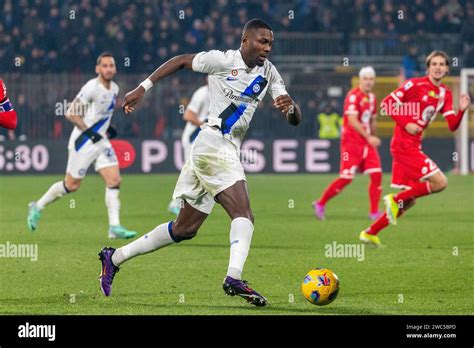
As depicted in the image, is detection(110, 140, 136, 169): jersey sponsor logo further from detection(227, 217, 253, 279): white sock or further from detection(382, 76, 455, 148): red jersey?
detection(227, 217, 253, 279): white sock

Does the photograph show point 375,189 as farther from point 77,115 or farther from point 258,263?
point 258,263

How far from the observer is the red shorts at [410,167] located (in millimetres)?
13234

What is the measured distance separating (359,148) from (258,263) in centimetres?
574

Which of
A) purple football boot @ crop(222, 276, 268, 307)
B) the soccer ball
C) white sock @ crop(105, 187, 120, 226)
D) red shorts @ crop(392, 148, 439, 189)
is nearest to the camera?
purple football boot @ crop(222, 276, 268, 307)

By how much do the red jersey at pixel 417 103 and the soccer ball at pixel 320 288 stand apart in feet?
15.8

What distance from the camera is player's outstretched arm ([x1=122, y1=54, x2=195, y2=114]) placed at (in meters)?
8.56

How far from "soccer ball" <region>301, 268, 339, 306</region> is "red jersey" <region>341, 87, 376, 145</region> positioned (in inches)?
334

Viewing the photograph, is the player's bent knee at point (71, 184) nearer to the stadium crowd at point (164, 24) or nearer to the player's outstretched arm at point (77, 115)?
the player's outstretched arm at point (77, 115)

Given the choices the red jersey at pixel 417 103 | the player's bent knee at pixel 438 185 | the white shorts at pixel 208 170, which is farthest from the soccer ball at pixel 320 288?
the red jersey at pixel 417 103

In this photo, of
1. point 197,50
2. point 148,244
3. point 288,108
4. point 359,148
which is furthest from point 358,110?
point 197,50

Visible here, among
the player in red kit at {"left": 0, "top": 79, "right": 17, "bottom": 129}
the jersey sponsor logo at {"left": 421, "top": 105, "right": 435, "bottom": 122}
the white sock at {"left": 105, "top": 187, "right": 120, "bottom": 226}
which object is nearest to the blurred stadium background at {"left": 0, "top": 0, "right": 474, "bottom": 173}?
the white sock at {"left": 105, "top": 187, "right": 120, "bottom": 226}

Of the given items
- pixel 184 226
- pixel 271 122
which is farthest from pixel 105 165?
pixel 271 122

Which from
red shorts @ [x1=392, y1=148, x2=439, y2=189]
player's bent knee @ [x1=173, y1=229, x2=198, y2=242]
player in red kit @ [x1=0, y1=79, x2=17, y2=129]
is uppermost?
player in red kit @ [x1=0, y1=79, x2=17, y2=129]

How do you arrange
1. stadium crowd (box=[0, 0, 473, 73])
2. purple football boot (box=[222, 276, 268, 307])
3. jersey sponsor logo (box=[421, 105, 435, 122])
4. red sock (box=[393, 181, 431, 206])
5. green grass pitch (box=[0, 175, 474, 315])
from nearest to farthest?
purple football boot (box=[222, 276, 268, 307])
green grass pitch (box=[0, 175, 474, 315])
red sock (box=[393, 181, 431, 206])
jersey sponsor logo (box=[421, 105, 435, 122])
stadium crowd (box=[0, 0, 473, 73])
